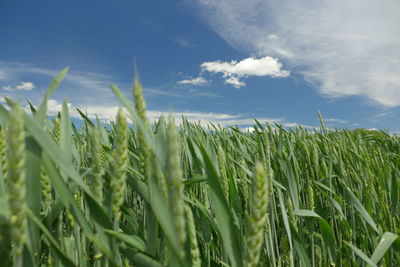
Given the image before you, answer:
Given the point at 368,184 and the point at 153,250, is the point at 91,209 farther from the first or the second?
the point at 368,184

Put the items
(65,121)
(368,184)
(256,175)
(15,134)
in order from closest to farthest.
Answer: (15,134) < (256,175) < (65,121) < (368,184)

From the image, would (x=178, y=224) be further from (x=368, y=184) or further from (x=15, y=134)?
(x=368, y=184)

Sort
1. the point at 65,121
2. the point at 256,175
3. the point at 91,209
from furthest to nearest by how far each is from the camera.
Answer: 1. the point at 65,121
2. the point at 91,209
3. the point at 256,175

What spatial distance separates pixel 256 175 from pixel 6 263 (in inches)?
19.5

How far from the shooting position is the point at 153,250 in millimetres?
699

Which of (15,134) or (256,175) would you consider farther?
(256,175)

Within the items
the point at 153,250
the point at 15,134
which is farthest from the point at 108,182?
the point at 15,134

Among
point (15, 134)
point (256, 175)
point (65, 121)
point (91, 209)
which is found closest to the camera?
point (15, 134)

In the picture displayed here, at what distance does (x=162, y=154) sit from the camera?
0.68 m

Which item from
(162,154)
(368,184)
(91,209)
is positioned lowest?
(368,184)

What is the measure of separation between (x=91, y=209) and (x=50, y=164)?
0.40 feet

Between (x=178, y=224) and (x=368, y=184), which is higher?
(x=178, y=224)

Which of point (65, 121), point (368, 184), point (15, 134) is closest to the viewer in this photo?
point (15, 134)

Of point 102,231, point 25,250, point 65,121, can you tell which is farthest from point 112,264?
point 65,121
